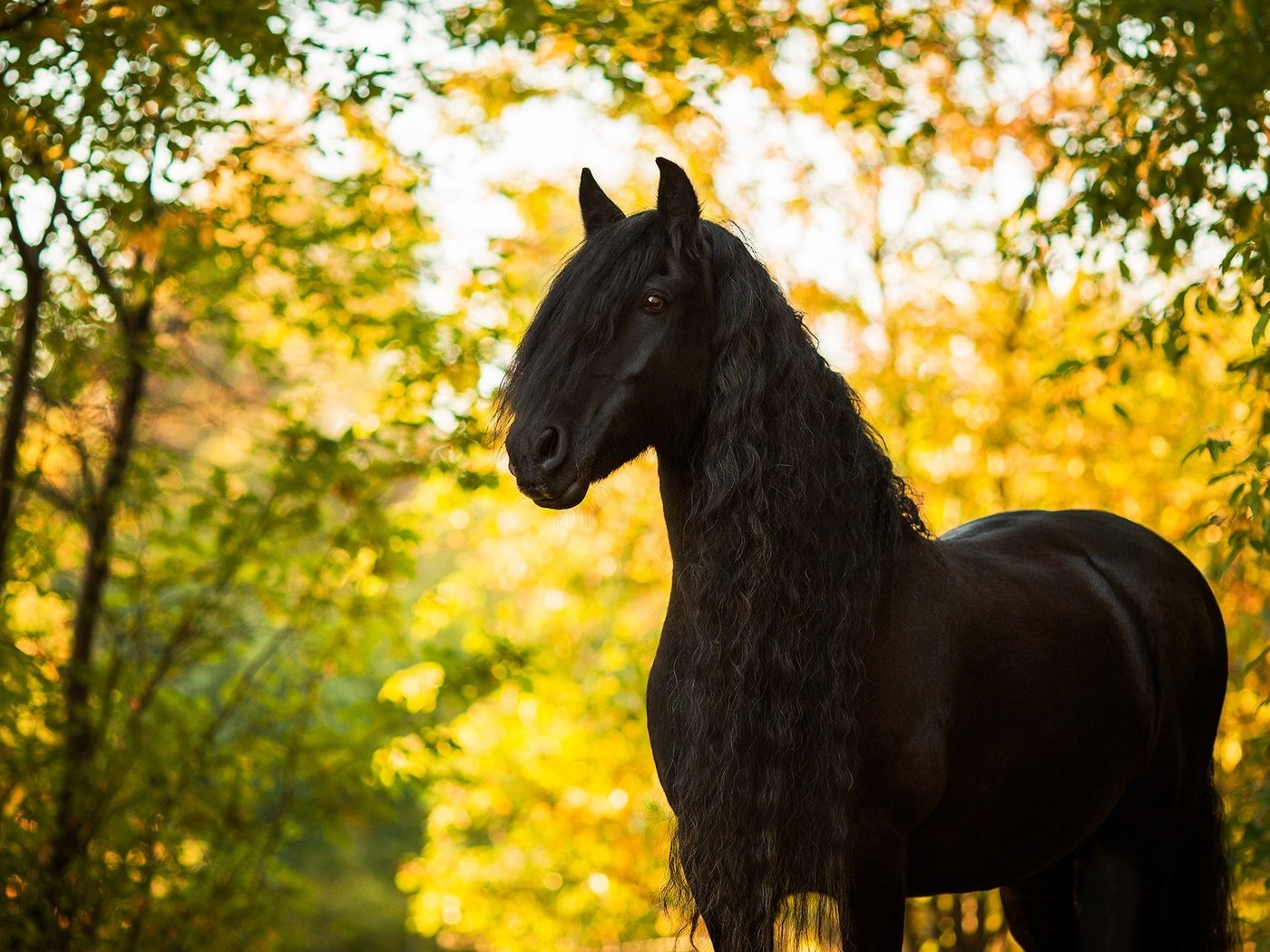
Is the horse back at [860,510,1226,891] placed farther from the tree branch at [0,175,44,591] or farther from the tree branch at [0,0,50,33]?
the tree branch at [0,175,44,591]

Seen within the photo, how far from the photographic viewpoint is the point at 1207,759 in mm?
2736

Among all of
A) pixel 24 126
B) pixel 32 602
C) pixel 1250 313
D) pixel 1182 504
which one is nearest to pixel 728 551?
pixel 24 126

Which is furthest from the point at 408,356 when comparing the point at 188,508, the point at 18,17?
the point at 18,17

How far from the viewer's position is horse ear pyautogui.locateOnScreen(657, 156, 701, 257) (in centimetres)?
207

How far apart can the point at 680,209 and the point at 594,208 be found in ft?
1.06

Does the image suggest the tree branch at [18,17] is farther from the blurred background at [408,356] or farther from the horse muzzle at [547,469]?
the horse muzzle at [547,469]

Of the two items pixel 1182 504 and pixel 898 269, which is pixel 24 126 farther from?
pixel 1182 504

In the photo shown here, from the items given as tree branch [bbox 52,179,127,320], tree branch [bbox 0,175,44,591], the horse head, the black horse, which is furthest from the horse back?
tree branch [bbox 0,175,44,591]

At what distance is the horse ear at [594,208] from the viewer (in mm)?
2346

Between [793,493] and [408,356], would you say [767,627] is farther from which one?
[408,356]

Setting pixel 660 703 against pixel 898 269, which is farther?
pixel 898 269

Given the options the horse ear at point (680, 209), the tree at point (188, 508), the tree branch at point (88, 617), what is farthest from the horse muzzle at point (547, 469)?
the tree branch at point (88, 617)

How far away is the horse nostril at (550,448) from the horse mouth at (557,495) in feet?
0.13

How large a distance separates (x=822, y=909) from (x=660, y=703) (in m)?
0.46
